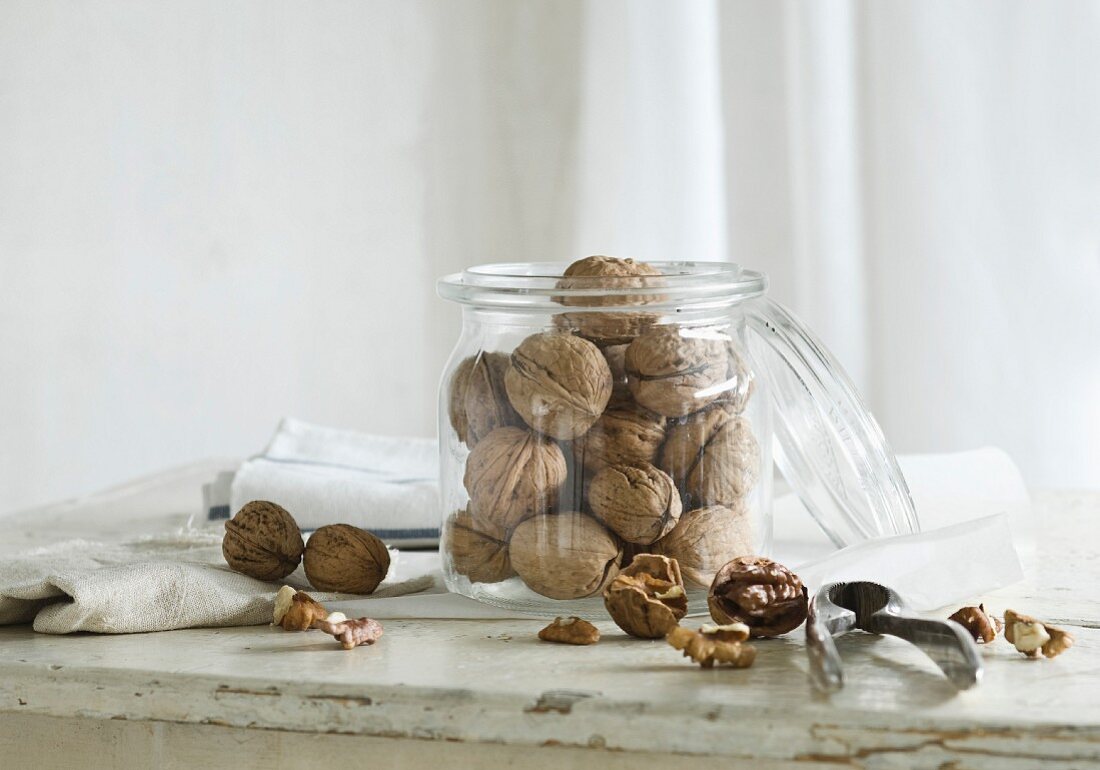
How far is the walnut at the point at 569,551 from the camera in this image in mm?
665

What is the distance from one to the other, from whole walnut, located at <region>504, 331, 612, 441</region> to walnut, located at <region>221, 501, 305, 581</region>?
186 mm

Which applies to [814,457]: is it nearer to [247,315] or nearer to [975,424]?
[975,424]

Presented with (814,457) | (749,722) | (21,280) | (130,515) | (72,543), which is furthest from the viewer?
(21,280)

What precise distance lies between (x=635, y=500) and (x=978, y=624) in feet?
0.61

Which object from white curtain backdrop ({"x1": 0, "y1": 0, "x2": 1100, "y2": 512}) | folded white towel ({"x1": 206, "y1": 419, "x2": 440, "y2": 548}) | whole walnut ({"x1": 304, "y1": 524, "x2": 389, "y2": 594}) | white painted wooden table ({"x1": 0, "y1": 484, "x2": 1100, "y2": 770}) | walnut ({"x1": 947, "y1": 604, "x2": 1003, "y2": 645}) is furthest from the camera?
white curtain backdrop ({"x1": 0, "y1": 0, "x2": 1100, "y2": 512})

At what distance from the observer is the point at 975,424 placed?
6.37 feet

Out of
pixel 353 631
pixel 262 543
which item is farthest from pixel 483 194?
pixel 353 631

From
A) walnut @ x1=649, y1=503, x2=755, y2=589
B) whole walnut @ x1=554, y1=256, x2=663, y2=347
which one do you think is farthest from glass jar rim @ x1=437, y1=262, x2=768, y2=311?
walnut @ x1=649, y1=503, x2=755, y2=589

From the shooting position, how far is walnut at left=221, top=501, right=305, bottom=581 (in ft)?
2.48

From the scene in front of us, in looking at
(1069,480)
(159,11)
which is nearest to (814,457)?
(1069,480)

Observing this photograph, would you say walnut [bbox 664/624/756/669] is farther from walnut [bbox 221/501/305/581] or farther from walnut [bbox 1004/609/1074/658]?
walnut [bbox 221/501/305/581]

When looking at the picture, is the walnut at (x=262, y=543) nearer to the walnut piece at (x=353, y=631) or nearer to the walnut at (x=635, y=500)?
the walnut piece at (x=353, y=631)

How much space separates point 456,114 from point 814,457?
6.02 ft

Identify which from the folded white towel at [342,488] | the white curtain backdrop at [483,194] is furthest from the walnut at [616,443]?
the white curtain backdrop at [483,194]
